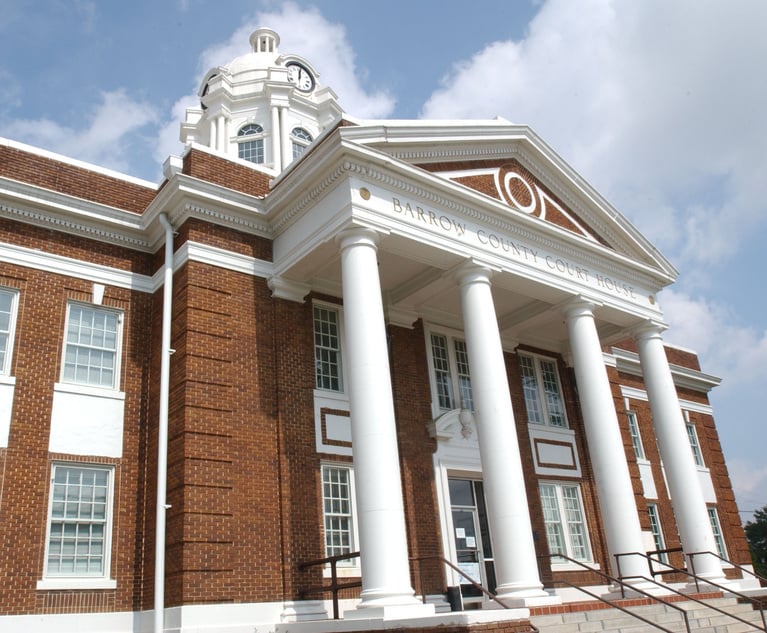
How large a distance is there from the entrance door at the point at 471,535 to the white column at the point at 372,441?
15.3ft

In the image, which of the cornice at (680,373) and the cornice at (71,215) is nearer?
the cornice at (71,215)

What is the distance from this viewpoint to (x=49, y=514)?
1249 cm

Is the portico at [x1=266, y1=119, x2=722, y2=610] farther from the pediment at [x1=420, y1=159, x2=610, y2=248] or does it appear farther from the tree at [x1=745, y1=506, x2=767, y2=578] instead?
the tree at [x1=745, y1=506, x2=767, y2=578]

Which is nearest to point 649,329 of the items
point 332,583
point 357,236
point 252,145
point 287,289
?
point 357,236

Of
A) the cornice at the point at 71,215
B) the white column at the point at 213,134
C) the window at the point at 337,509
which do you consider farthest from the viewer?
the white column at the point at 213,134

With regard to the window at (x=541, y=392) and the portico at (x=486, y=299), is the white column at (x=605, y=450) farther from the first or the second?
the window at (x=541, y=392)

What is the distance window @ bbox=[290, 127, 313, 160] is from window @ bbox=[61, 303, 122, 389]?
1949 centimetres

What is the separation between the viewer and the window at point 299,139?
32969 millimetres

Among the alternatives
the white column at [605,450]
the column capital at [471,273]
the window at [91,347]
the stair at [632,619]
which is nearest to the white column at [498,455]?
the column capital at [471,273]

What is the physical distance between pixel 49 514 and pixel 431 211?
343 inches

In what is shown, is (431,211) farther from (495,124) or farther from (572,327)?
(572,327)

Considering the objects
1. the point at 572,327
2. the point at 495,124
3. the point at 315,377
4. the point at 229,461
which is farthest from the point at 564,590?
the point at 495,124

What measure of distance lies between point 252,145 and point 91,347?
818 inches

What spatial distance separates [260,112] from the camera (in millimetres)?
33750
